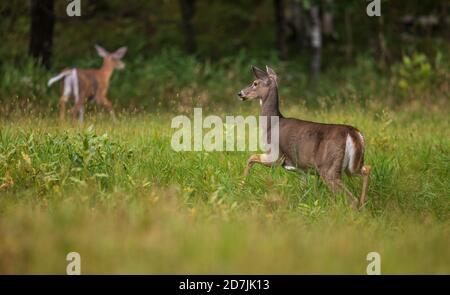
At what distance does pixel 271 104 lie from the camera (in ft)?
25.3

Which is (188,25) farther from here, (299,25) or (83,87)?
(83,87)

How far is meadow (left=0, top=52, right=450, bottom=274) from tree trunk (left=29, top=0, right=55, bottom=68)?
15.2 feet

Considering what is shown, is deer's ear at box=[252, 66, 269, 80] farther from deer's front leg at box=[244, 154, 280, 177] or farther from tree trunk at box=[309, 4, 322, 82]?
tree trunk at box=[309, 4, 322, 82]

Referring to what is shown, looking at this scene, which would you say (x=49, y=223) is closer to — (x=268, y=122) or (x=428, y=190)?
(x=268, y=122)

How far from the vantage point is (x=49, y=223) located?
5.26 meters

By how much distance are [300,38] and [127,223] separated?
13152 mm

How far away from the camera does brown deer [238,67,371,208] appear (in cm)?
688

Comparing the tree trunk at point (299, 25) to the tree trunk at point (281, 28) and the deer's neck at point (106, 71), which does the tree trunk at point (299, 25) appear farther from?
the deer's neck at point (106, 71)

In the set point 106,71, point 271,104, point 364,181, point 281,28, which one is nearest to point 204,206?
point 364,181

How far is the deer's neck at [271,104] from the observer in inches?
303

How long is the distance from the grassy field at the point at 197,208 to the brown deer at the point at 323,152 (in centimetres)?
16

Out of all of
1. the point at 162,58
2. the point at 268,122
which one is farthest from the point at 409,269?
the point at 162,58

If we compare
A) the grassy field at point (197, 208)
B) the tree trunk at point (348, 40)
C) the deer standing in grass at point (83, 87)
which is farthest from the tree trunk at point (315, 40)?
the grassy field at point (197, 208)

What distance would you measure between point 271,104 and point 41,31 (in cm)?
715
